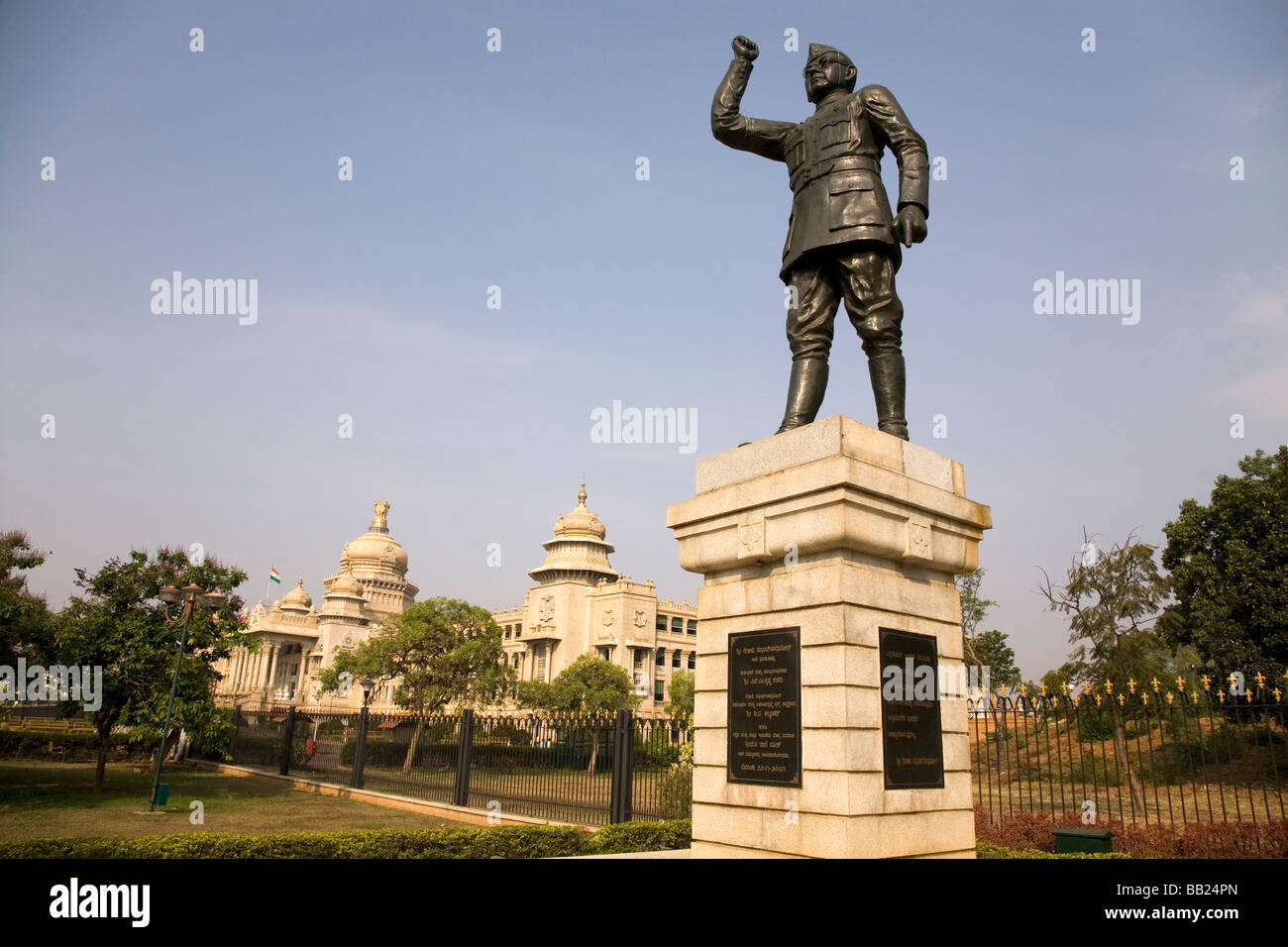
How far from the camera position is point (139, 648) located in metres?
20.0

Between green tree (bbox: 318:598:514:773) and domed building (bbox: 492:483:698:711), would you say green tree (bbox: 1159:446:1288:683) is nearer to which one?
green tree (bbox: 318:598:514:773)

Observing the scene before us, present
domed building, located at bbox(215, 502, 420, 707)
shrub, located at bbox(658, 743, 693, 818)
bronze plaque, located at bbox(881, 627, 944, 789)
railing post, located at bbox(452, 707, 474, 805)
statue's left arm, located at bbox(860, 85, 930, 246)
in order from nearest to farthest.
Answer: bronze plaque, located at bbox(881, 627, 944, 789) → statue's left arm, located at bbox(860, 85, 930, 246) → shrub, located at bbox(658, 743, 693, 818) → railing post, located at bbox(452, 707, 474, 805) → domed building, located at bbox(215, 502, 420, 707)

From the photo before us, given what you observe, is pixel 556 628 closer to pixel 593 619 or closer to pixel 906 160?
pixel 593 619

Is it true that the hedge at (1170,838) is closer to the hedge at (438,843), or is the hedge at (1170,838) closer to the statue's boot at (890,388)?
the hedge at (438,843)

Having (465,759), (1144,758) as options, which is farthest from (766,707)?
(1144,758)

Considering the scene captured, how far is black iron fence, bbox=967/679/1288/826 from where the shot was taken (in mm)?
10342

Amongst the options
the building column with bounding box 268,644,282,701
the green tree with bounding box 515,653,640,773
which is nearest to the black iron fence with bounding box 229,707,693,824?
the green tree with bounding box 515,653,640,773

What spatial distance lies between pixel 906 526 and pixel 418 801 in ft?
56.0

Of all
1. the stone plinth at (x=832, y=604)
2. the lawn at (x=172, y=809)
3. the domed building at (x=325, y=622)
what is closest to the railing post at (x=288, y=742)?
the lawn at (x=172, y=809)

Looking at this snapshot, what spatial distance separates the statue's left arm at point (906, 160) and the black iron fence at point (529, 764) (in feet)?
33.3

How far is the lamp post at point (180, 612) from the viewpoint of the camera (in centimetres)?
1848

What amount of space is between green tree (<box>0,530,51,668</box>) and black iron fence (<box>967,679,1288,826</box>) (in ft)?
64.7

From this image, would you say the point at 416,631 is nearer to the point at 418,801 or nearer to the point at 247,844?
the point at 418,801
